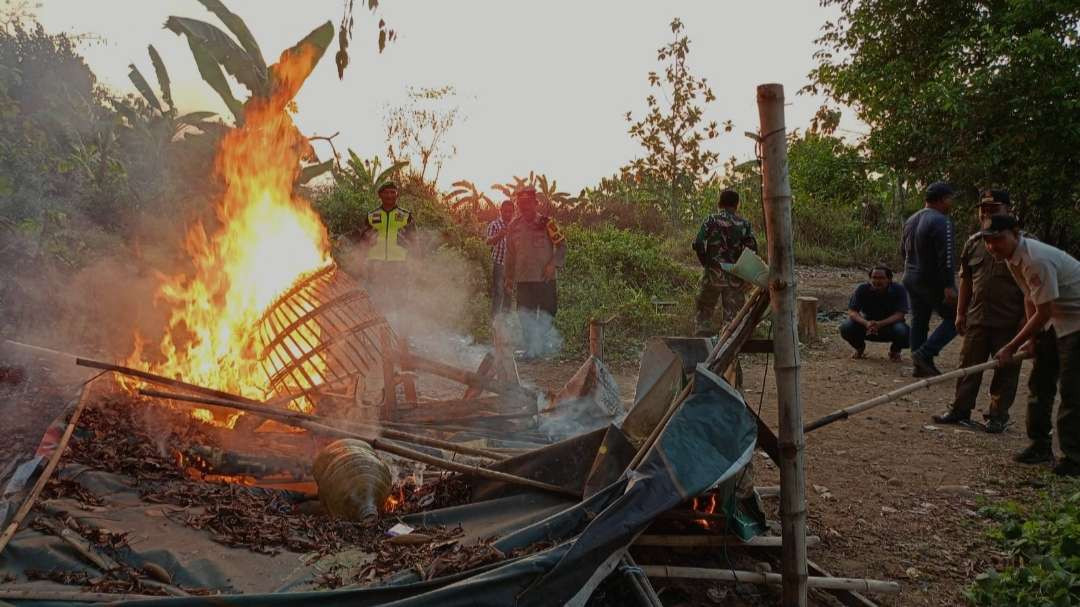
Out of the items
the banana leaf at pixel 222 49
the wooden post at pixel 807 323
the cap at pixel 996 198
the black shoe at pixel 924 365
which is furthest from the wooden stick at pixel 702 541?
the banana leaf at pixel 222 49

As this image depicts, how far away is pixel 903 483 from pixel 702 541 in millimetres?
2543

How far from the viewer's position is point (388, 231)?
916cm

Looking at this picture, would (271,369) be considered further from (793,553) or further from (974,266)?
(974,266)

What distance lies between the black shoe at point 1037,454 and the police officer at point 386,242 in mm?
7144

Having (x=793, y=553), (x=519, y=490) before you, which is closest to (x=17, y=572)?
(x=519, y=490)

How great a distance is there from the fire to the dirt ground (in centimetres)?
343

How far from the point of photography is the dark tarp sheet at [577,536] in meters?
2.74

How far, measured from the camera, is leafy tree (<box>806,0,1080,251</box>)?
39.5 feet

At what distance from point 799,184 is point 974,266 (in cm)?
1051

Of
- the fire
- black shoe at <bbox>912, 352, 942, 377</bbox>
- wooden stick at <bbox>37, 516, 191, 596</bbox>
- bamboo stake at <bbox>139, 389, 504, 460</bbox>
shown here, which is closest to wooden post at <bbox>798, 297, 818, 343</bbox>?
black shoe at <bbox>912, 352, 942, 377</bbox>

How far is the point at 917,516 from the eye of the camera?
474 centimetres

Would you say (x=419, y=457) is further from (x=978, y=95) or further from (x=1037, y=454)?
(x=978, y=95)

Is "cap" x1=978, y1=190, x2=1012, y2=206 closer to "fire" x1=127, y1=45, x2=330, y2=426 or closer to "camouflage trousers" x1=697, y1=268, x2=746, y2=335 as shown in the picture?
"camouflage trousers" x1=697, y1=268, x2=746, y2=335

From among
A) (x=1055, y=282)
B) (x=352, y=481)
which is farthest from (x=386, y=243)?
(x=1055, y=282)
